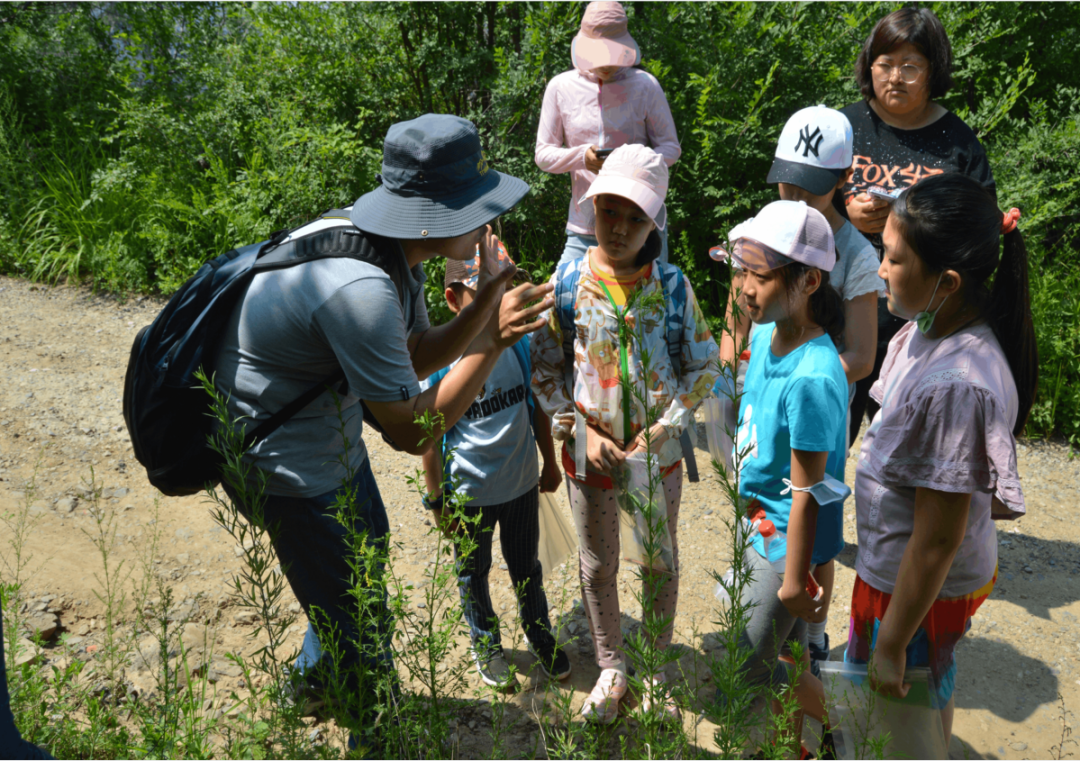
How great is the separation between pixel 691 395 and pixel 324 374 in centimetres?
126

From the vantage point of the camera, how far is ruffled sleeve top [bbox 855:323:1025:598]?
175cm

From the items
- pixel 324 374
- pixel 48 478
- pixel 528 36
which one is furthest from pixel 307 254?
pixel 528 36

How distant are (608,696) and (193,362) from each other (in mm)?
1792

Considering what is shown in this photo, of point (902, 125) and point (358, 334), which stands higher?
point (902, 125)

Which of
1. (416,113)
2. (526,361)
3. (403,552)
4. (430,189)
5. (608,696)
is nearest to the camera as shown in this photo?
(430,189)

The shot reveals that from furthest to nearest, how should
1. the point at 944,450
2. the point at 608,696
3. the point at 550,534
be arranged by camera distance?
the point at 550,534
the point at 608,696
the point at 944,450

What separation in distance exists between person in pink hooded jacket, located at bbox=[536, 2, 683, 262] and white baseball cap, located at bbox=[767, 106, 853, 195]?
118 cm

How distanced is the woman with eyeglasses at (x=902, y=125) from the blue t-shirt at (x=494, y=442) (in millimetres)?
1634

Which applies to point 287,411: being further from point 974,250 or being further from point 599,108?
point 599,108

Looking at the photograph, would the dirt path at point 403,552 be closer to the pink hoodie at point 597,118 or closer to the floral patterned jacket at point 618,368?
the floral patterned jacket at point 618,368

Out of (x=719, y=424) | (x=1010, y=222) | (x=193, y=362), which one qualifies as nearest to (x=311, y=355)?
(x=193, y=362)

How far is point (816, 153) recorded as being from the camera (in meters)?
2.87

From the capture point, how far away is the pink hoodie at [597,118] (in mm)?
4023

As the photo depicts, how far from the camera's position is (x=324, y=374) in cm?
208
